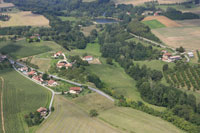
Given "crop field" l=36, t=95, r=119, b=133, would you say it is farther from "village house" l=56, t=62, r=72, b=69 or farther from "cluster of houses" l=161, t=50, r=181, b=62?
"cluster of houses" l=161, t=50, r=181, b=62

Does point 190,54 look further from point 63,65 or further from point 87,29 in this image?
point 87,29

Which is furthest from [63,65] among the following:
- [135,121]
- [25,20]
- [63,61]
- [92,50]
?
[25,20]

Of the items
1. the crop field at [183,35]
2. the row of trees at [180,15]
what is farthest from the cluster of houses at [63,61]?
the row of trees at [180,15]

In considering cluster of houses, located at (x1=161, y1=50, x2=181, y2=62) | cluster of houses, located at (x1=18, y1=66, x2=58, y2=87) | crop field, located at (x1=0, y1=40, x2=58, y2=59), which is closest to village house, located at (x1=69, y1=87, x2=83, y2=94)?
cluster of houses, located at (x1=18, y1=66, x2=58, y2=87)

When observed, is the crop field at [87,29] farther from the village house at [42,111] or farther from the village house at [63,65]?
the village house at [42,111]

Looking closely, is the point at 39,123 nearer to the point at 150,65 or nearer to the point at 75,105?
the point at 75,105

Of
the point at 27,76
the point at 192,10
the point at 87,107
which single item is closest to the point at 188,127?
the point at 87,107
